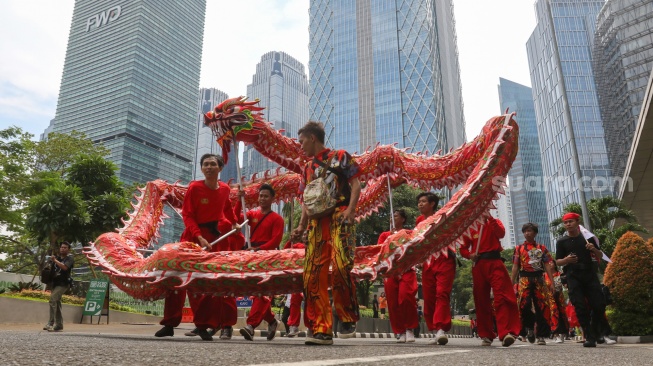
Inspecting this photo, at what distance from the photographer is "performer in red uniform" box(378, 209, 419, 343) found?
6.29 meters

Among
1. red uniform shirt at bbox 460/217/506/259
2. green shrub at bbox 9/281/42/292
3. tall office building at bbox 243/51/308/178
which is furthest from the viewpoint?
tall office building at bbox 243/51/308/178

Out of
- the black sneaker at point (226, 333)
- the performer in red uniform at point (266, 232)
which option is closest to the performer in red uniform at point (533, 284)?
the performer in red uniform at point (266, 232)

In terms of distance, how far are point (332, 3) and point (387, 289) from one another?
97296 millimetres

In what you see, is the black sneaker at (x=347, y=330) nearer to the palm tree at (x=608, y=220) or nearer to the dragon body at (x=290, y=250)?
the dragon body at (x=290, y=250)

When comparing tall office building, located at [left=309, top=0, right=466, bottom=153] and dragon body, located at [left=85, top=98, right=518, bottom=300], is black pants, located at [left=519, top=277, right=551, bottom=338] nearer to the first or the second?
dragon body, located at [left=85, top=98, right=518, bottom=300]

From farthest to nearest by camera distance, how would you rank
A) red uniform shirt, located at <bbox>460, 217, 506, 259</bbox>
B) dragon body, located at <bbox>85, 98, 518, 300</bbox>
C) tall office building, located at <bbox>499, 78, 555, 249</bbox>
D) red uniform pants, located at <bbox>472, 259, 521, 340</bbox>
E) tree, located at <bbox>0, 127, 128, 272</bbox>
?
tall office building, located at <bbox>499, 78, 555, 249</bbox>, tree, located at <bbox>0, 127, 128, 272</bbox>, red uniform shirt, located at <bbox>460, 217, 506, 259</bbox>, red uniform pants, located at <bbox>472, 259, 521, 340</bbox>, dragon body, located at <bbox>85, 98, 518, 300</bbox>

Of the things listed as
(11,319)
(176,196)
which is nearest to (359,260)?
(176,196)

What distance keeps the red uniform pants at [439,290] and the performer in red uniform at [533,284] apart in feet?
4.91

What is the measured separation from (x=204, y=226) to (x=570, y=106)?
8191 cm

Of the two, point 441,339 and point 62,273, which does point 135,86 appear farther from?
point 441,339

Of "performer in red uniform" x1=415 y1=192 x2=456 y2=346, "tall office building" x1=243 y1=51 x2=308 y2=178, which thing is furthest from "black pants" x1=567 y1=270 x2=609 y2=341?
"tall office building" x1=243 y1=51 x2=308 y2=178

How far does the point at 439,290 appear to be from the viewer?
5531 millimetres

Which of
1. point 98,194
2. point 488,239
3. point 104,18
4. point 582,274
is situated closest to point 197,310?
point 488,239

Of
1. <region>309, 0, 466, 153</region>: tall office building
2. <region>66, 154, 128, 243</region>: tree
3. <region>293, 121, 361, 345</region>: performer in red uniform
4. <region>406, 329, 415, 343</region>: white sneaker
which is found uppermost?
<region>309, 0, 466, 153</region>: tall office building
